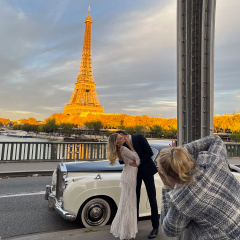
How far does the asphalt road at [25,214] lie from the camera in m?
4.31

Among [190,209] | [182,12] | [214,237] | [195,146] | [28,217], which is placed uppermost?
[182,12]

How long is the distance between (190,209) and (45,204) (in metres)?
4.91

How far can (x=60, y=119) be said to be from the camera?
7750 cm

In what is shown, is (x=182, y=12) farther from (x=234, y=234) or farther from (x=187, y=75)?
(x=234, y=234)

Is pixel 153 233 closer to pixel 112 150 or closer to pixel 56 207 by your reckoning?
pixel 112 150

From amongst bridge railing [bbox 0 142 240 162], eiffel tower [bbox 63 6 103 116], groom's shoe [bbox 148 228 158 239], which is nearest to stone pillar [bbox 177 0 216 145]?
groom's shoe [bbox 148 228 158 239]

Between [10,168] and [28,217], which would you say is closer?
[28,217]

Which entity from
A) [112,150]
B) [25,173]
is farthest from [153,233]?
[25,173]

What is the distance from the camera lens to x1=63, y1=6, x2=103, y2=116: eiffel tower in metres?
78.8

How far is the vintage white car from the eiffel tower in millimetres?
75320

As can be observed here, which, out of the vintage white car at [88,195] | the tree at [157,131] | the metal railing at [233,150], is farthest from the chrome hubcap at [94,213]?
the tree at [157,131]

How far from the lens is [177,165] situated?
1.55 meters

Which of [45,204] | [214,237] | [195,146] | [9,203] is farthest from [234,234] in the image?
[9,203]

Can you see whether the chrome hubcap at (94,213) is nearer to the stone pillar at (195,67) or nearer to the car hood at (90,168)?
the car hood at (90,168)
